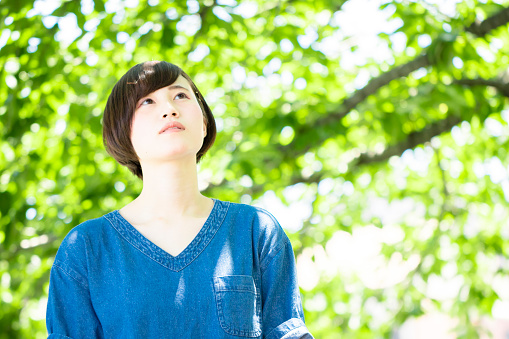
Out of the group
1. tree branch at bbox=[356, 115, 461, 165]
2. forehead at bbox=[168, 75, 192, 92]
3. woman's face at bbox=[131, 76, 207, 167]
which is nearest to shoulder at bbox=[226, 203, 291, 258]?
woman's face at bbox=[131, 76, 207, 167]

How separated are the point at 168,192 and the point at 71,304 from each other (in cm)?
28

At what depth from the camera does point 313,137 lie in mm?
3006

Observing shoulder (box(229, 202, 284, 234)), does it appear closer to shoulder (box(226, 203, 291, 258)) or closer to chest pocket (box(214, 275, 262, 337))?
shoulder (box(226, 203, 291, 258))

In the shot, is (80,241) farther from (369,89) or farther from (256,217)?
(369,89)

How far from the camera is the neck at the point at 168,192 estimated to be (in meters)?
1.20

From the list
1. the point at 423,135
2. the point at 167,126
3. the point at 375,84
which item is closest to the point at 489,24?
the point at 375,84

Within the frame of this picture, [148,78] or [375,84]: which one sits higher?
[148,78]

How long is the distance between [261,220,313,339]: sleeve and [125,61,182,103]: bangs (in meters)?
0.39

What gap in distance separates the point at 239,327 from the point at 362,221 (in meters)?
3.27

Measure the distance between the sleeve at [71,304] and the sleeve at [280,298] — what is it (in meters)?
0.31

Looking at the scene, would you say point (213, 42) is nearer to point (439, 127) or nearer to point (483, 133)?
Answer: point (439, 127)

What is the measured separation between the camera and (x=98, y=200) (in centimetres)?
292

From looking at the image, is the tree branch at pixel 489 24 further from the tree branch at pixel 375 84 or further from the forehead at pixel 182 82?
the forehead at pixel 182 82

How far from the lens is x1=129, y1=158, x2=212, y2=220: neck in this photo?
120 centimetres
